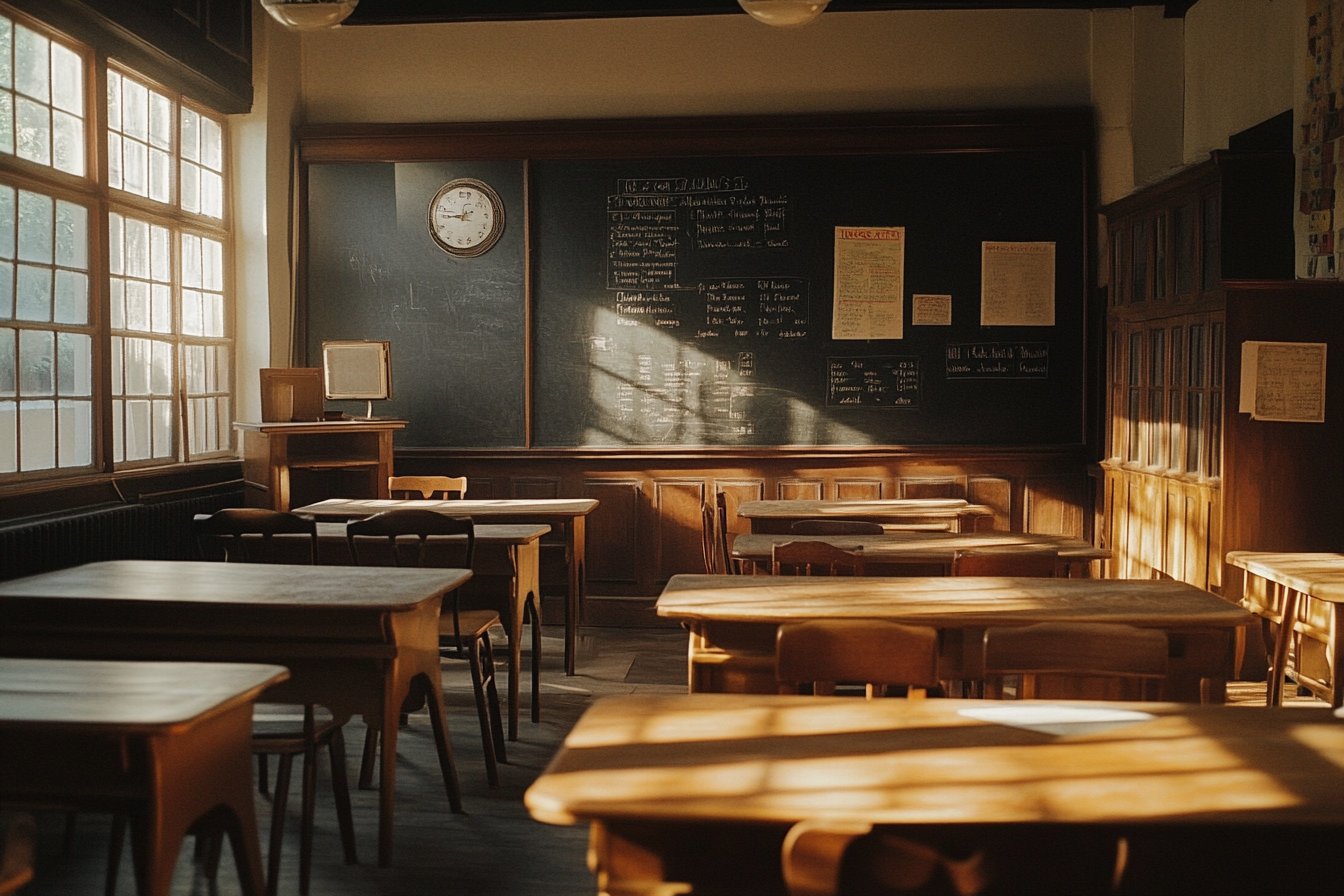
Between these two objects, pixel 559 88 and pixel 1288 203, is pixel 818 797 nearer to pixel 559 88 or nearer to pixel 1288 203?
pixel 1288 203

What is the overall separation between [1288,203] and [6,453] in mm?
5841

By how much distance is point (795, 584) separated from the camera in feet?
11.9

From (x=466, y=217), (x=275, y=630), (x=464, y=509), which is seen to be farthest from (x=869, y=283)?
(x=275, y=630)

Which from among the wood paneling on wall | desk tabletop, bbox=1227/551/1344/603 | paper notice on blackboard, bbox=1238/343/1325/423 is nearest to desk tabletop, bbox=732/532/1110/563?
desk tabletop, bbox=1227/551/1344/603

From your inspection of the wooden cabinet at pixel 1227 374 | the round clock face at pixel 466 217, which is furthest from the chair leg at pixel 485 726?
the round clock face at pixel 466 217

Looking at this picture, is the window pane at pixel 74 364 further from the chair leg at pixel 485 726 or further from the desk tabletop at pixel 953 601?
the desk tabletop at pixel 953 601

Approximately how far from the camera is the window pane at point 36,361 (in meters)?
5.03

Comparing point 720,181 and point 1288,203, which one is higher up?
point 720,181

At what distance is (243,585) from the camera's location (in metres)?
3.45

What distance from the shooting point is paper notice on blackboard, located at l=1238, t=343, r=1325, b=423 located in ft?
17.5

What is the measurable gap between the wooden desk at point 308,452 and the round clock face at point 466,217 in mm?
1253

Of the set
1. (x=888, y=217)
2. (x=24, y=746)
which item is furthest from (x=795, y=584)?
(x=888, y=217)

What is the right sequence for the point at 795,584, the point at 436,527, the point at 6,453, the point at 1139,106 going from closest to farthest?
the point at 795,584 → the point at 436,527 → the point at 6,453 → the point at 1139,106

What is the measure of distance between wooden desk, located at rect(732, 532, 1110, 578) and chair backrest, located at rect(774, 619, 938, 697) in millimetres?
1872
